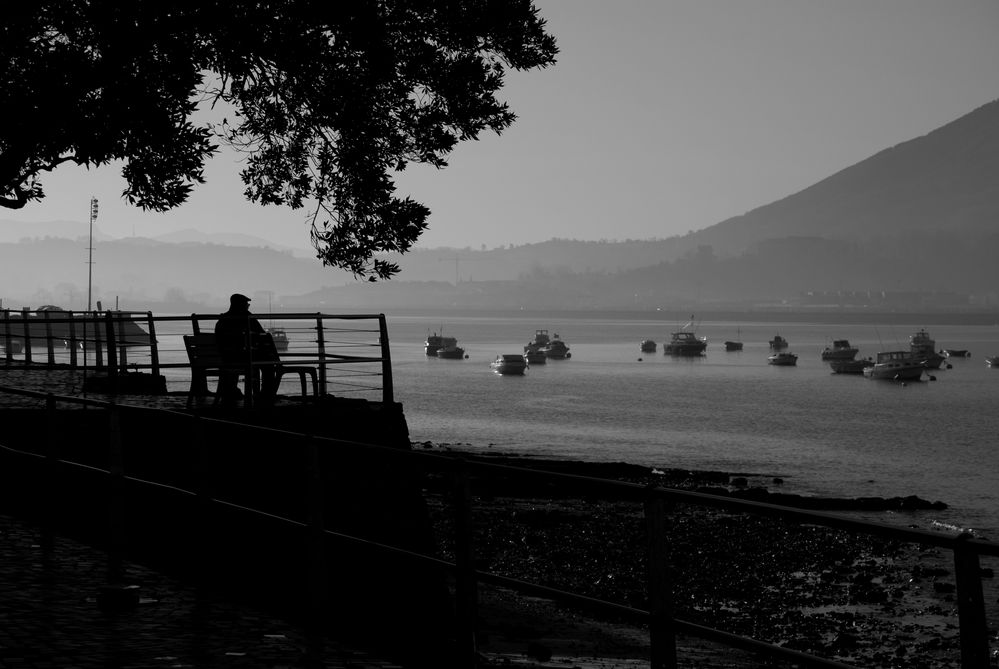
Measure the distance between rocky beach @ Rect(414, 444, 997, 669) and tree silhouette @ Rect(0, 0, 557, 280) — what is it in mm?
5982

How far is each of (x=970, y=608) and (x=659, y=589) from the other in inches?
64.9

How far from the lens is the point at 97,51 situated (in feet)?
51.2

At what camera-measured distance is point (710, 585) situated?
88.1 ft

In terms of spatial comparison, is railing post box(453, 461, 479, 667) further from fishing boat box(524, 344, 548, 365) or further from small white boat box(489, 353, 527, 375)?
fishing boat box(524, 344, 548, 365)

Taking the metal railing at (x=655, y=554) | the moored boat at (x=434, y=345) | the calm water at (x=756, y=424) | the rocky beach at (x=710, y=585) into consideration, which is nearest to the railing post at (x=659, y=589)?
the metal railing at (x=655, y=554)

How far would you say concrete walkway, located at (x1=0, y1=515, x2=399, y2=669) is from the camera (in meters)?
6.72

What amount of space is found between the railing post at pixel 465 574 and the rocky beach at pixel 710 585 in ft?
29.1

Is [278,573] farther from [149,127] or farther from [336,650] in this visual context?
[149,127]

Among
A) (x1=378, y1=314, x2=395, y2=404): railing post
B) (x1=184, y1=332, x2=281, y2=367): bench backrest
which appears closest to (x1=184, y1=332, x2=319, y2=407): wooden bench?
(x1=184, y1=332, x2=281, y2=367): bench backrest

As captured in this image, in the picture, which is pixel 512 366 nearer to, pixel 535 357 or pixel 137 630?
pixel 535 357

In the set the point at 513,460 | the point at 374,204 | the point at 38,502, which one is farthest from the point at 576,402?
the point at 38,502

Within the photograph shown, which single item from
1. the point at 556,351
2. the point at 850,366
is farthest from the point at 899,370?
the point at 556,351

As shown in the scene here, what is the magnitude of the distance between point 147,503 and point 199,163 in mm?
5426

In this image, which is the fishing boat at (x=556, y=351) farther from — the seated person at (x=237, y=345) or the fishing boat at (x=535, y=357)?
the seated person at (x=237, y=345)
